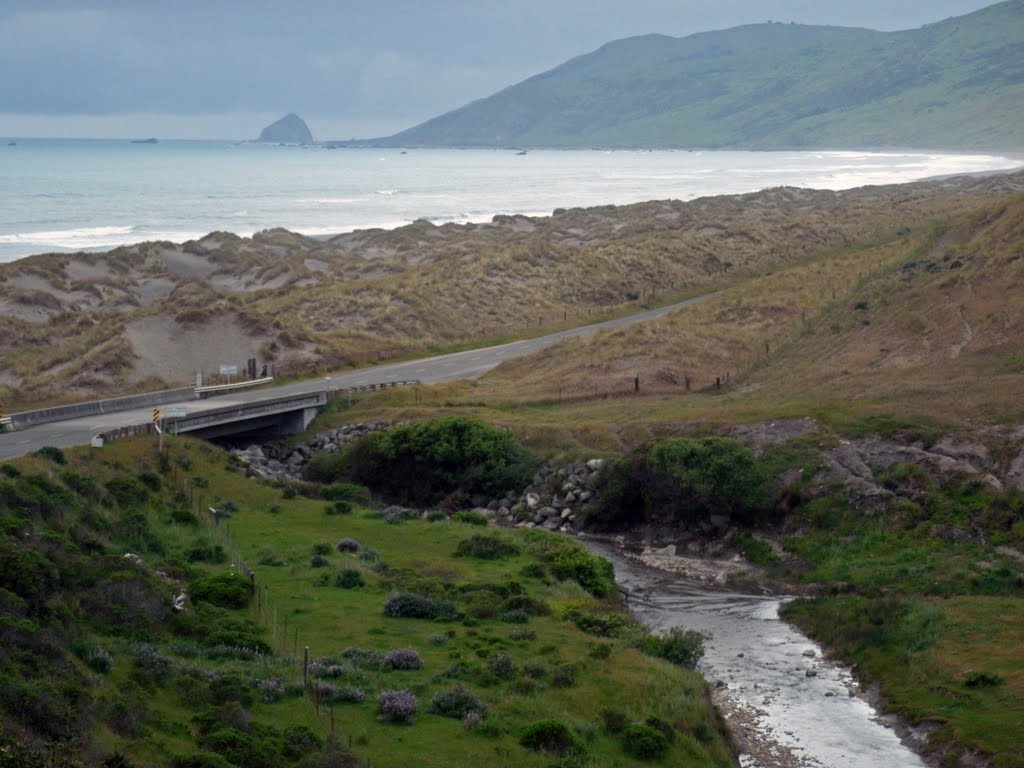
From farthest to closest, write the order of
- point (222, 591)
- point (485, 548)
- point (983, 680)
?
1. point (485, 548)
2. point (222, 591)
3. point (983, 680)

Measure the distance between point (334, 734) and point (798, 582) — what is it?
72.5 ft

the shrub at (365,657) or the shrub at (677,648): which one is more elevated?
the shrub at (365,657)

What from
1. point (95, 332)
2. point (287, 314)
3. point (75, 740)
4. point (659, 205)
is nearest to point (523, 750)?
point (75, 740)

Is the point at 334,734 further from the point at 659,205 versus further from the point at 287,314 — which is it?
the point at 659,205

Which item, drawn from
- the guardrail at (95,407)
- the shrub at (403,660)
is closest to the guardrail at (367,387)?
the guardrail at (95,407)

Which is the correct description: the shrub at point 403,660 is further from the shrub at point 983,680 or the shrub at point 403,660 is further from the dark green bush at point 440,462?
the dark green bush at point 440,462

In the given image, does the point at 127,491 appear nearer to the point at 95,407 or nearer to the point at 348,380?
the point at 95,407

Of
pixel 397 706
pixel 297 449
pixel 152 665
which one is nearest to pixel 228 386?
pixel 297 449

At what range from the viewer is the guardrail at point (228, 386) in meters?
66.6

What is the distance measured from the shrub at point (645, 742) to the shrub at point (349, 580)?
12154mm

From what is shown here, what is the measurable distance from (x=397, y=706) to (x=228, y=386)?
140 ft

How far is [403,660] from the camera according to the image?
3156 cm

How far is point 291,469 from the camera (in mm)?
60531

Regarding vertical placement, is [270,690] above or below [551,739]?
above
